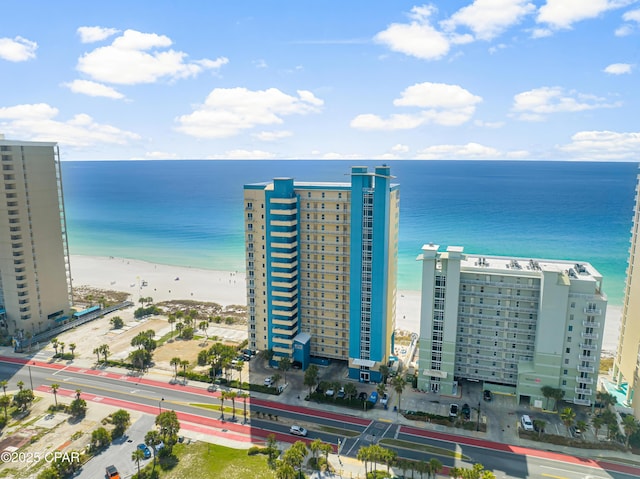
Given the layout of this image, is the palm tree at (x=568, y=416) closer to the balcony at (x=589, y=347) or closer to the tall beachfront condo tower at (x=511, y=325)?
the tall beachfront condo tower at (x=511, y=325)

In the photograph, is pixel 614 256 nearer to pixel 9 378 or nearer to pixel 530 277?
pixel 530 277

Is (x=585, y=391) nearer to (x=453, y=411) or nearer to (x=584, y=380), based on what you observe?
(x=584, y=380)

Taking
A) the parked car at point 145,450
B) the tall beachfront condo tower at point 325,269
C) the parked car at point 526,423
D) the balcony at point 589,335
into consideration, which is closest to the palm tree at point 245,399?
the tall beachfront condo tower at point 325,269

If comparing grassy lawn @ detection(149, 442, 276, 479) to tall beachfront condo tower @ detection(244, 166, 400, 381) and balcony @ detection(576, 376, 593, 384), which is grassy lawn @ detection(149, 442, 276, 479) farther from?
balcony @ detection(576, 376, 593, 384)

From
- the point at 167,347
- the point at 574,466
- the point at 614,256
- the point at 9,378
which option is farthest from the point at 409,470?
the point at 614,256

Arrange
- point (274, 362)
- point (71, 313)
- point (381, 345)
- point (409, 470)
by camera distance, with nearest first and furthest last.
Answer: point (409, 470)
point (381, 345)
point (274, 362)
point (71, 313)

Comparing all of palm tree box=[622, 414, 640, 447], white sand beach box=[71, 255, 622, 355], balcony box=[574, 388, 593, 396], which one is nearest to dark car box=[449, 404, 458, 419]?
balcony box=[574, 388, 593, 396]
